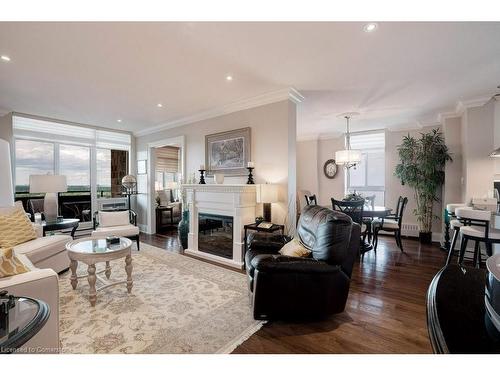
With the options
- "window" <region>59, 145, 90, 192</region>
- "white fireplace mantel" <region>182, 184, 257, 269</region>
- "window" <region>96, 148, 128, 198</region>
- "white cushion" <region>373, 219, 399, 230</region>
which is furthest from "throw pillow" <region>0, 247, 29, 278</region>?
"white cushion" <region>373, 219, 399, 230</region>

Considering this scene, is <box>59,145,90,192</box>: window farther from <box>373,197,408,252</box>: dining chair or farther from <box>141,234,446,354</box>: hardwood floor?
<box>373,197,408,252</box>: dining chair

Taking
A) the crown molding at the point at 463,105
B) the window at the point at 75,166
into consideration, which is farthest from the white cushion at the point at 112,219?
the crown molding at the point at 463,105

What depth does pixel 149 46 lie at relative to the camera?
7.79ft

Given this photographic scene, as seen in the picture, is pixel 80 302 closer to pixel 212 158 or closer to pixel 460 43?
pixel 212 158

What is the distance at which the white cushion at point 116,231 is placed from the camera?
389 centimetres

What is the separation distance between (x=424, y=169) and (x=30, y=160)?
8.11m

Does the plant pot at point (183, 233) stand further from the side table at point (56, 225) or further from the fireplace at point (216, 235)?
the side table at point (56, 225)

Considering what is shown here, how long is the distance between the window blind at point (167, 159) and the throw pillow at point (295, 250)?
571 centimetres

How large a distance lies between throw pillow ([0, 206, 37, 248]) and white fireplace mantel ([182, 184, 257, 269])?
2213mm

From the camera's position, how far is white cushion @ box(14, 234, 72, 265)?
2697mm

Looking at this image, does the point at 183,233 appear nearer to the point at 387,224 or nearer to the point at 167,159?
the point at 167,159
